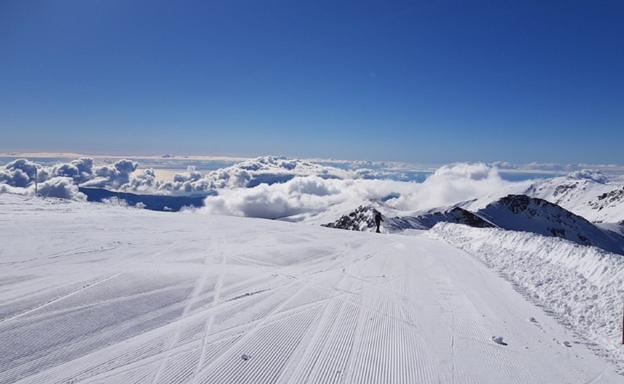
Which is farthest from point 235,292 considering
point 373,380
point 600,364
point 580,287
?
point 580,287

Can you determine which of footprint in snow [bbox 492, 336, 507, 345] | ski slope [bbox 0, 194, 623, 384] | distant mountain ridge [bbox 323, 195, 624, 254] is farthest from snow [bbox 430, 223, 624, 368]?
distant mountain ridge [bbox 323, 195, 624, 254]

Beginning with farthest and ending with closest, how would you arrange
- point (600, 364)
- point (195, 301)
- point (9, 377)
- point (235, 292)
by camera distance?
point (235, 292) < point (195, 301) < point (600, 364) < point (9, 377)

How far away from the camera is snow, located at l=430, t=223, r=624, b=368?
8758 millimetres

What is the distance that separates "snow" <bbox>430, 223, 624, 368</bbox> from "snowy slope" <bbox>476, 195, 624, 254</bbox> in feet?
468

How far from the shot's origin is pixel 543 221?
165 meters

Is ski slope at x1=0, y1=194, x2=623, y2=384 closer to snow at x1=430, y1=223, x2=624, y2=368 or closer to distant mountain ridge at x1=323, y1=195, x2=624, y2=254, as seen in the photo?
snow at x1=430, y1=223, x2=624, y2=368

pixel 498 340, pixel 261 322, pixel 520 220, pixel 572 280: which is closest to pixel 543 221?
pixel 520 220

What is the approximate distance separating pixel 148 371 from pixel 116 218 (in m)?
22.9

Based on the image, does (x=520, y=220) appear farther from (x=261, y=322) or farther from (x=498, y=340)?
(x=261, y=322)

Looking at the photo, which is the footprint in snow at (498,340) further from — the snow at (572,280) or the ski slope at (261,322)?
the snow at (572,280)

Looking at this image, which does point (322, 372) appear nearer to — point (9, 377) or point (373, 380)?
point (373, 380)

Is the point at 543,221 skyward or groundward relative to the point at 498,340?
groundward

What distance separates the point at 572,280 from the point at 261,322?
32.7 feet

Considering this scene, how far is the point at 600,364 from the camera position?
23.7 ft
